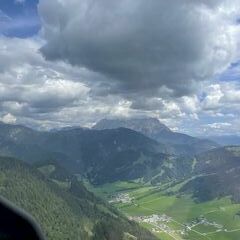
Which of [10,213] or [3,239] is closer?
[3,239]
